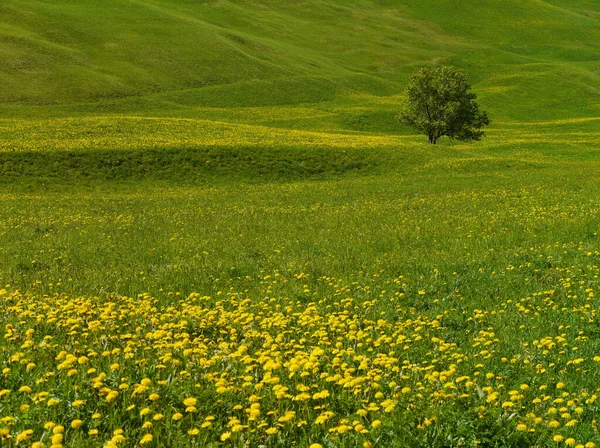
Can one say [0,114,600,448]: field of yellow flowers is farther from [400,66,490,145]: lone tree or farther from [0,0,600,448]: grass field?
[400,66,490,145]: lone tree

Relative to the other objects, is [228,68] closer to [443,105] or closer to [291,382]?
[443,105]

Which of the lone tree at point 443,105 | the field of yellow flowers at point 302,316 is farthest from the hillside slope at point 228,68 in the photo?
the field of yellow flowers at point 302,316

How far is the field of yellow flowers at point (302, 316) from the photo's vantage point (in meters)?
5.63

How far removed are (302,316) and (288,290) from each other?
3.37 metres

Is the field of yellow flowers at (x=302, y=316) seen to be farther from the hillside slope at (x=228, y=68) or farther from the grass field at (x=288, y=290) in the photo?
the hillside slope at (x=228, y=68)

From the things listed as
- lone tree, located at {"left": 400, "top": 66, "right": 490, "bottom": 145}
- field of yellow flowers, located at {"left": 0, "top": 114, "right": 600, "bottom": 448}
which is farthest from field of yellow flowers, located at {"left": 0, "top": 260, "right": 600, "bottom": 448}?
lone tree, located at {"left": 400, "top": 66, "right": 490, "bottom": 145}

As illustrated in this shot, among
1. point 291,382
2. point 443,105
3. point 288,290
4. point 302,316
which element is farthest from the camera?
point 443,105

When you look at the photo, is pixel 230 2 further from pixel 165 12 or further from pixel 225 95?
pixel 225 95

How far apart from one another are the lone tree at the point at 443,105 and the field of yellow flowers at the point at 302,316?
3116 cm

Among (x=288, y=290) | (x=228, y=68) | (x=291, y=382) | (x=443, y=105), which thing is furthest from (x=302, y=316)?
(x=228, y=68)

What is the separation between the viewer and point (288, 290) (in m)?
12.7

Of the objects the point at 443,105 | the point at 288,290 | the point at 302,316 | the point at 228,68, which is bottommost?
the point at 288,290

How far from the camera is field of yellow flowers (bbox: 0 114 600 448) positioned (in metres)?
5.63

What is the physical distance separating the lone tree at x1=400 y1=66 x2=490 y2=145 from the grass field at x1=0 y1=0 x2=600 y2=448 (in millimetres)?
6279
